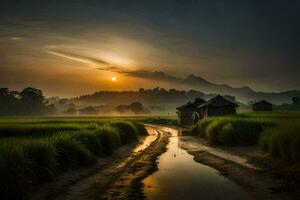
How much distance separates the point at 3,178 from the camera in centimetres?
1197

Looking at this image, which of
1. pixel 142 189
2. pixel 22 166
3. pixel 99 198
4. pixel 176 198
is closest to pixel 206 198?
pixel 176 198

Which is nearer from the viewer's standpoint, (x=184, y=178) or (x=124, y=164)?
(x=184, y=178)

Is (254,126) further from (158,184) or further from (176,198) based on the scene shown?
(176,198)

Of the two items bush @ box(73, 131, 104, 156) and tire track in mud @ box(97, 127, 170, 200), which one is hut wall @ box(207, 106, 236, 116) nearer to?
bush @ box(73, 131, 104, 156)

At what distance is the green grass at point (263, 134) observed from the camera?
20.5 metres

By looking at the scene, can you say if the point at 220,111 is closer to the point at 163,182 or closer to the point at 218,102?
the point at 218,102

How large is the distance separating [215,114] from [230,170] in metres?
52.6

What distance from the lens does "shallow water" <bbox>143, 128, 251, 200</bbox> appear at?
13654 millimetres

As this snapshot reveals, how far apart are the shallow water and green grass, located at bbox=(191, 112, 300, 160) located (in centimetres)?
459

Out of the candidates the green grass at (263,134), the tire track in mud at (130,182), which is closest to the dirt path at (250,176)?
the green grass at (263,134)

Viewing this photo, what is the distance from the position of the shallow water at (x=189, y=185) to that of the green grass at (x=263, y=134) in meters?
4.59

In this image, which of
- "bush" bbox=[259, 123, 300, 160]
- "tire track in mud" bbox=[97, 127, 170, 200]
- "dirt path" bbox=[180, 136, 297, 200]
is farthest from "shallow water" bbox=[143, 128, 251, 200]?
"bush" bbox=[259, 123, 300, 160]

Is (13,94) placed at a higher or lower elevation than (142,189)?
higher

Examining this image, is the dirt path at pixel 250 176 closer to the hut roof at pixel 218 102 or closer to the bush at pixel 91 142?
the bush at pixel 91 142
